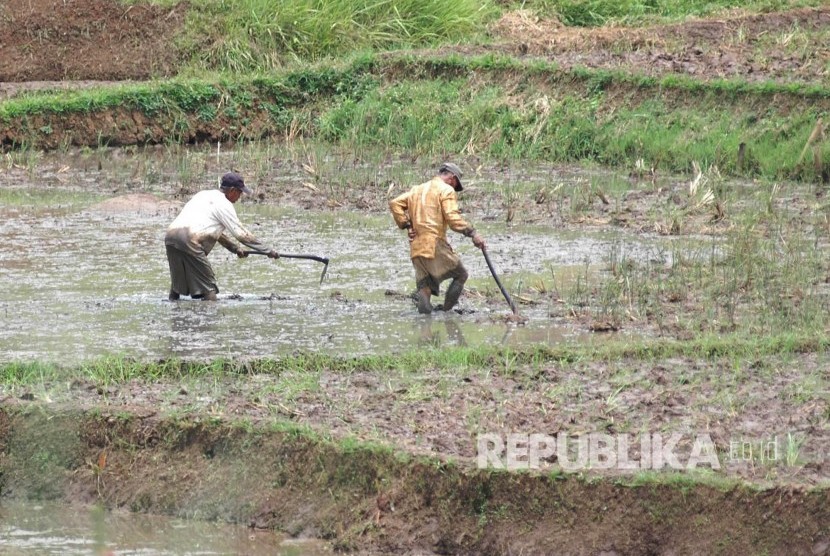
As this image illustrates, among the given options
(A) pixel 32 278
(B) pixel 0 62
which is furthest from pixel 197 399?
(B) pixel 0 62

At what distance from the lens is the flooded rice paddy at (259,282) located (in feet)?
30.3

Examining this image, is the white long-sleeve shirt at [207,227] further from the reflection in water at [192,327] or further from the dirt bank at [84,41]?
the dirt bank at [84,41]

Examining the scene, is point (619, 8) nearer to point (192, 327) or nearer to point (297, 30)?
point (297, 30)

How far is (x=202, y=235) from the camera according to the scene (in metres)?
10.3

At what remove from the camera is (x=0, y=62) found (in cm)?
1923

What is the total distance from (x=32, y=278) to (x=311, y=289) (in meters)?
2.16

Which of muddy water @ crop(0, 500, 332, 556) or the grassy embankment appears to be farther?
the grassy embankment

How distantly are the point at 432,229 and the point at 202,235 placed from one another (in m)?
1.64

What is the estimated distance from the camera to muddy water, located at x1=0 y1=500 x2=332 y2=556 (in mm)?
6441

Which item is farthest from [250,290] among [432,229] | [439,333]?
[439,333]

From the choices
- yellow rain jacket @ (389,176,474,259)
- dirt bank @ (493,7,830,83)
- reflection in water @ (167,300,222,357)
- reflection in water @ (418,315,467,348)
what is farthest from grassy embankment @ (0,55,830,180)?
reflection in water @ (167,300,222,357)

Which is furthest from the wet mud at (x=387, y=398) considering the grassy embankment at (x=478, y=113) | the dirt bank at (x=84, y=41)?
the dirt bank at (x=84, y=41)

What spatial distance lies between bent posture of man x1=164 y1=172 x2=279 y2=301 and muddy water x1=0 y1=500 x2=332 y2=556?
352 cm

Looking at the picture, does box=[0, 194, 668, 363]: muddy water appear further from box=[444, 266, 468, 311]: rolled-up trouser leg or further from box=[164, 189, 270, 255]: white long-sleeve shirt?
box=[164, 189, 270, 255]: white long-sleeve shirt
